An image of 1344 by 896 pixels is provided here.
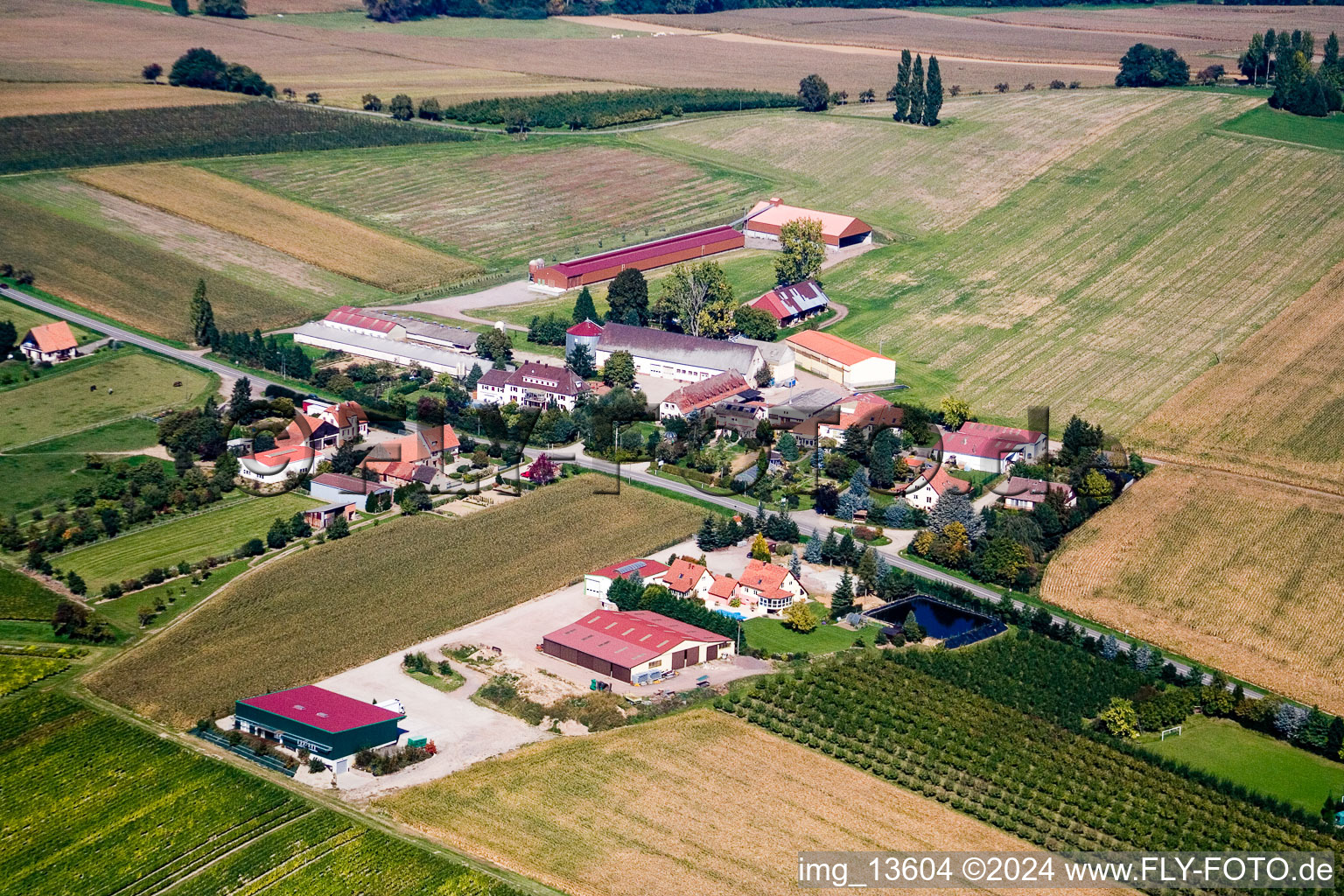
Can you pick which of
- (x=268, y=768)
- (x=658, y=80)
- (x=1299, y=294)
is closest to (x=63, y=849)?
(x=268, y=768)

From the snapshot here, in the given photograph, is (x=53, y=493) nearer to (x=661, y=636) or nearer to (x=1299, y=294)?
(x=661, y=636)

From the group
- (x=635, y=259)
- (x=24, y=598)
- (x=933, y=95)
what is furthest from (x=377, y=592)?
(x=933, y=95)

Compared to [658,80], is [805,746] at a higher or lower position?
lower

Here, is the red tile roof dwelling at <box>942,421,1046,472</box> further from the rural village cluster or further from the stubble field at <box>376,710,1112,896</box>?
the stubble field at <box>376,710,1112,896</box>

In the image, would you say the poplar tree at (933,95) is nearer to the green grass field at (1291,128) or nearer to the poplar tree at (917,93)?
the poplar tree at (917,93)

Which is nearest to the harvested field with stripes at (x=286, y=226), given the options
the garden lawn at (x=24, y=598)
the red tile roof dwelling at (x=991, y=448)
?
the red tile roof dwelling at (x=991, y=448)

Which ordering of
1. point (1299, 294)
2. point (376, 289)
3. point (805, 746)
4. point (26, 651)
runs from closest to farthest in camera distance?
1. point (805, 746)
2. point (26, 651)
3. point (1299, 294)
4. point (376, 289)

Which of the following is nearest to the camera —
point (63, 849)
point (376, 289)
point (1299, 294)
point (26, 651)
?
point (63, 849)
